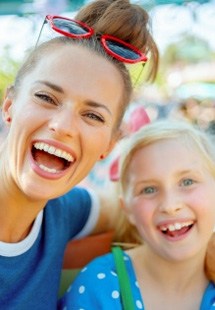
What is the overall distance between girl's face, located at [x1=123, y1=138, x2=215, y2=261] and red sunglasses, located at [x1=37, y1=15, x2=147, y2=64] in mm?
281

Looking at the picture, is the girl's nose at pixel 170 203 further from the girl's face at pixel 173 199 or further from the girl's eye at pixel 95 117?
the girl's eye at pixel 95 117

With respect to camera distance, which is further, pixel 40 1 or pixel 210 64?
pixel 210 64

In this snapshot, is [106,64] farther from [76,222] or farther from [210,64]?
[210,64]

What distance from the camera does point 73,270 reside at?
1.54m

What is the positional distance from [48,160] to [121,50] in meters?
0.37

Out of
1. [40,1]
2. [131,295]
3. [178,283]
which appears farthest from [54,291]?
[40,1]

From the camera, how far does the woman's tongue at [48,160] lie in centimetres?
118

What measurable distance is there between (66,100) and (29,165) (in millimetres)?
190

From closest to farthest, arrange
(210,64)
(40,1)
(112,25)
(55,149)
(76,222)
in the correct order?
1. (55,149)
2. (112,25)
3. (76,222)
4. (40,1)
5. (210,64)

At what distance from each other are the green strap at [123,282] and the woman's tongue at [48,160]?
36 centimetres

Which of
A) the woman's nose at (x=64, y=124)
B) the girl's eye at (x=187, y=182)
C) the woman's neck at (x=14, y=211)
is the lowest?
the woman's neck at (x=14, y=211)

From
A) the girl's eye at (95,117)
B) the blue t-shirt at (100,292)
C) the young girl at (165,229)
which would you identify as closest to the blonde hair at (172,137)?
the young girl at (165,229)

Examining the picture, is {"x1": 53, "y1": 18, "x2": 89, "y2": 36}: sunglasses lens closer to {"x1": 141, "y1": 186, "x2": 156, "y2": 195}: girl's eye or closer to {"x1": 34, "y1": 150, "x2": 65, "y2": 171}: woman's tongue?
{"x1": 34, "y1": 150, "x2": 65, "y2": 171}: woman's tongue

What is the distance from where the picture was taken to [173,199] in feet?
4.25
